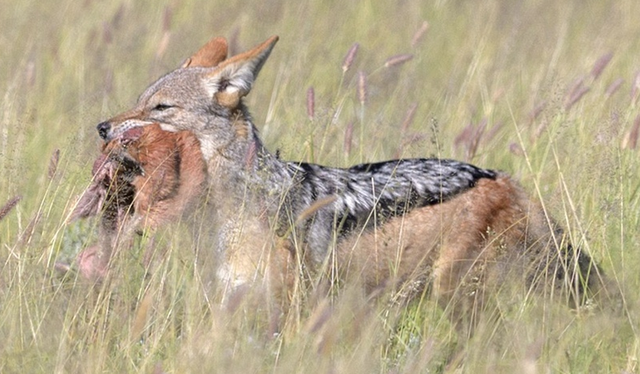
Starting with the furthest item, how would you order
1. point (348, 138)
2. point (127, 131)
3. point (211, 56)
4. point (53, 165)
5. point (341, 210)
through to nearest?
point (211, 56) → point (348, 138) → point (341, 210) → point (127, 131) → point (53, 165)

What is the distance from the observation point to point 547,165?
22.2 ft

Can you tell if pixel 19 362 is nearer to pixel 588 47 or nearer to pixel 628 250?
pixel 628 250

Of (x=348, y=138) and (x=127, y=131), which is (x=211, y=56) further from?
(x=127, y=131)

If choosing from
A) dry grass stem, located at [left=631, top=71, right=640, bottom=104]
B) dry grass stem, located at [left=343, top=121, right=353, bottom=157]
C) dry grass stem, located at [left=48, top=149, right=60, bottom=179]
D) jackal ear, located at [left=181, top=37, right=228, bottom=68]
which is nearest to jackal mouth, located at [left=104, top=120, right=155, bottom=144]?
dry grass stem, located at [left=48, top=149, right=60, bottom=179]

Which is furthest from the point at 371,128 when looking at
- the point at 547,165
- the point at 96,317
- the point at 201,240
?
the point at 96,317

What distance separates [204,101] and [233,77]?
0.18 meters

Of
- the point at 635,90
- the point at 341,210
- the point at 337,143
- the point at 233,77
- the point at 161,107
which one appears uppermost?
the point at 233,77

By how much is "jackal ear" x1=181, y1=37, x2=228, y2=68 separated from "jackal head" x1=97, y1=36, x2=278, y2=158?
1.45 ft

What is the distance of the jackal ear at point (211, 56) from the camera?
6.27 m

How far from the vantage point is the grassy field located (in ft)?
13.1

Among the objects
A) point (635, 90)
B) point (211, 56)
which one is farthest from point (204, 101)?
point (635, 90)

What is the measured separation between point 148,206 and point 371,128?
3019 millimetres

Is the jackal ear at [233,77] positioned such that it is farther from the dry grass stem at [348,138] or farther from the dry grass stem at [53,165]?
the dry grass stem at [53,165]

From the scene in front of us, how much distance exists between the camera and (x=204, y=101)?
18.5 ft
